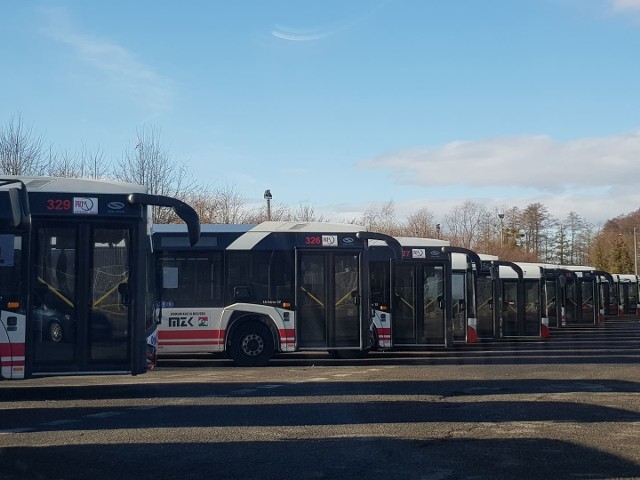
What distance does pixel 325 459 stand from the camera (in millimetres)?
8375

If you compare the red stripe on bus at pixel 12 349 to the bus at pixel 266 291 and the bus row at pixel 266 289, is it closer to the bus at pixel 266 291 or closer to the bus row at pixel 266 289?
the bus row at pixel 266 289

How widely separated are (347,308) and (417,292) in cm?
383

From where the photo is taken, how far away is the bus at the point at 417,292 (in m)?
21.8

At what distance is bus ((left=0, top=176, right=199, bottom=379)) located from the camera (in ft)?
40.5

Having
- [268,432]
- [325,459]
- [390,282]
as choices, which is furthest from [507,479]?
[390,282]

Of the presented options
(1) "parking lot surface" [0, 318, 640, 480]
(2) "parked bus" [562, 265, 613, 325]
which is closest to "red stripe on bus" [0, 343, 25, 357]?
(1) "parking lot surface" [0, 318, 640, 480]

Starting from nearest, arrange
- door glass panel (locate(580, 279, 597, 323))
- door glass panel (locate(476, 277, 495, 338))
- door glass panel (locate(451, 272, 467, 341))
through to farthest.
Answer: door glass panel (locate(451, 272, 467, 341)), door glass panel (locate(476, 277, 495, 338)), door glass panel (locate(580, 279, 597, 323))

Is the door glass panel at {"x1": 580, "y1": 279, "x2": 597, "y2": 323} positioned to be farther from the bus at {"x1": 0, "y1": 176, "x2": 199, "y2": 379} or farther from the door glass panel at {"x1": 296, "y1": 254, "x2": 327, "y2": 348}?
the bus at {"x1": 0, "y1": 176, "x2": 199, "y2": 379}

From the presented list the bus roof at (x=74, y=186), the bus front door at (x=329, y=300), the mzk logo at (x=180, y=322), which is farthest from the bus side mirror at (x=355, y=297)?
the bus roof at (x=74, y=186)

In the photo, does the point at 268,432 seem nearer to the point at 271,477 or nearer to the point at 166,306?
the point at 271,477

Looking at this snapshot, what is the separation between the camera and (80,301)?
12.5 metres

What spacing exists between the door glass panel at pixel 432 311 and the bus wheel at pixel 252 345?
17.2 feet

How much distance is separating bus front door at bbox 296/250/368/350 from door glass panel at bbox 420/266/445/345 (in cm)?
378

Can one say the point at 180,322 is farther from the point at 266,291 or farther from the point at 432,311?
the point at 432,311
